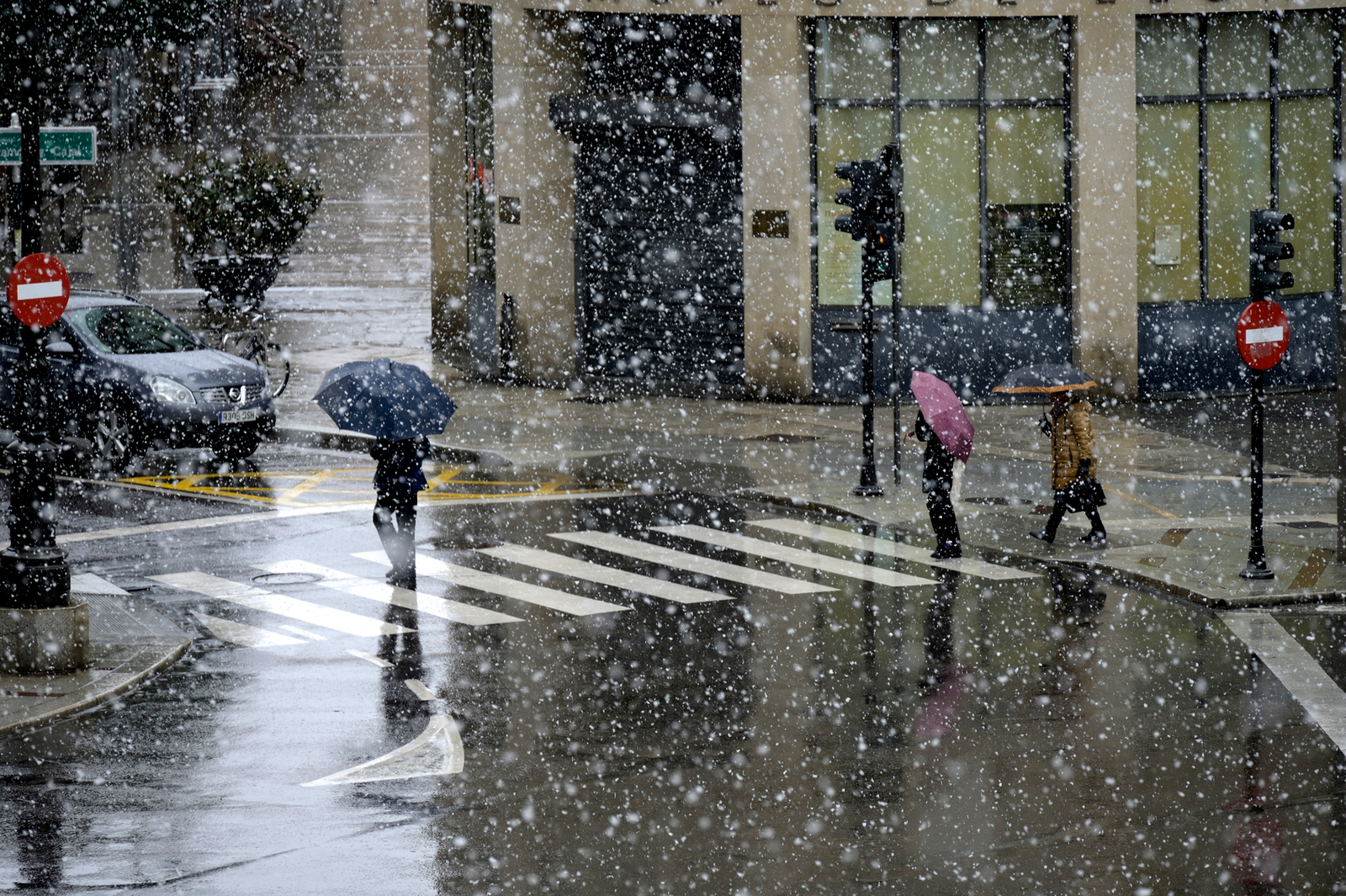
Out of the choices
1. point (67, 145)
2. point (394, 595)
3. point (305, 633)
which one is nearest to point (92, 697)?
point (305, 633)

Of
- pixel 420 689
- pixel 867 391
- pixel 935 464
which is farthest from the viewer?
pixel 867 391

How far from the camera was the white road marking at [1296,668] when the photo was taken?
10.8m

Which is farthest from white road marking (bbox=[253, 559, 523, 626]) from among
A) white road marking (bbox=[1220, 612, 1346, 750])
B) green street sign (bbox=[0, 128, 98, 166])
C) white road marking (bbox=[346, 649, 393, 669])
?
white road marking (bbox=[1220, 612, 1346, 750])

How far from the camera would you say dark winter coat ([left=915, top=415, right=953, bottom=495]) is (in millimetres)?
15570

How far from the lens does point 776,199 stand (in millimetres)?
25984

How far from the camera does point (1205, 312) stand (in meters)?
27.0

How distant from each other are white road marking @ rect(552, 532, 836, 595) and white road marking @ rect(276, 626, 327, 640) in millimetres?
3461

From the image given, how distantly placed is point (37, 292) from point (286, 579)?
3.67m

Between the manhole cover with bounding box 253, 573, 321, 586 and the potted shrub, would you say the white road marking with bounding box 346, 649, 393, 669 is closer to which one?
the manhole cover with bounding box 253, 573, 321, 586

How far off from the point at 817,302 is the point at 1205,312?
5.55 meters

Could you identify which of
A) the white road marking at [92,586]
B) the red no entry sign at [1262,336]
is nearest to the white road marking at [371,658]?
the white road marking at [92,586]

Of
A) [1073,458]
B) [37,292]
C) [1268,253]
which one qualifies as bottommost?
[1073,458]

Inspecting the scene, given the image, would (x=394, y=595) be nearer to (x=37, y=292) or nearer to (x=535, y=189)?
(x=37, y=292)

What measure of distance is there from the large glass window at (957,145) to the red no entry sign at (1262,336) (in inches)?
472
